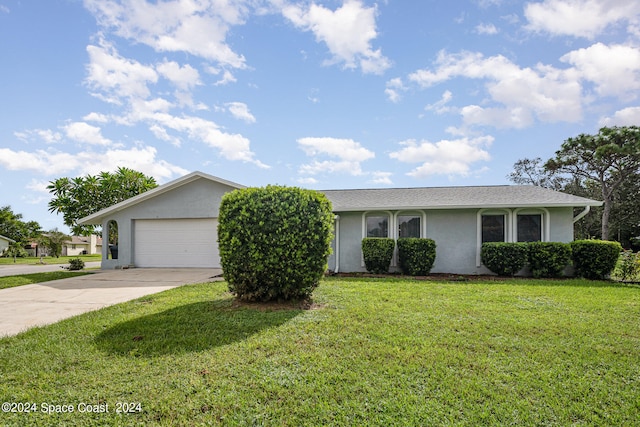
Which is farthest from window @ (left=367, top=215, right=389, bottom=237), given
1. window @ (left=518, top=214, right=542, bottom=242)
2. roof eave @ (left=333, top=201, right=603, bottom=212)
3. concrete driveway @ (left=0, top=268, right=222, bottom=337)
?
concrete driveway @ (left=0, top=268, right=222, bottom=337)

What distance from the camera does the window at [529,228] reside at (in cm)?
1110

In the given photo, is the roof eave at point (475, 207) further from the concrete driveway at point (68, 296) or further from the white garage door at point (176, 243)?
the white garage door at point (176, 243)

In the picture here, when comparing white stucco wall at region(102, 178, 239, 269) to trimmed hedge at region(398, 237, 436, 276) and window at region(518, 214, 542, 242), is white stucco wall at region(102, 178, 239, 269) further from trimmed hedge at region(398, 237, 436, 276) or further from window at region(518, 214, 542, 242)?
window at region(518, 214, 542, 242)

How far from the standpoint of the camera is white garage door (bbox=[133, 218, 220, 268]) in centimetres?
1344

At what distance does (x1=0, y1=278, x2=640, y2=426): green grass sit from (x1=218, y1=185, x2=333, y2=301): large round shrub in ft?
1.59

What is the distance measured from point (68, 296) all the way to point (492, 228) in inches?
490

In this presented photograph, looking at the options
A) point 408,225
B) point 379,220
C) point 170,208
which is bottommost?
point 408,225

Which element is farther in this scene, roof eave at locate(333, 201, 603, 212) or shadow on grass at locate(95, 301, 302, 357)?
roof eave at locate(333, 201, 603, 212)

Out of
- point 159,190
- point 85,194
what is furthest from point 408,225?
point 85,194

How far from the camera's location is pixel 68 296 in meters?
7.52

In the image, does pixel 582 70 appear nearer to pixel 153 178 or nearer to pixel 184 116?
pixel 184 116

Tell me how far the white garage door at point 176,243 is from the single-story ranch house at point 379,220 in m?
0.04

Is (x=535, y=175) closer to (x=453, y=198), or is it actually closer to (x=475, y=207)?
(x=453, y=198)

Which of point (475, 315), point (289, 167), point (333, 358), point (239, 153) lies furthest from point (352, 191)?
point (333, 358)
